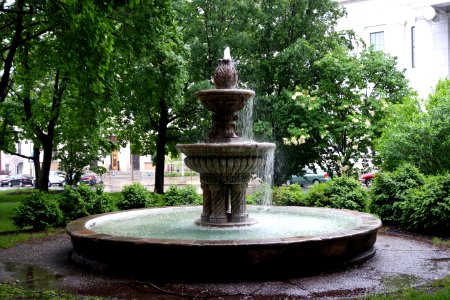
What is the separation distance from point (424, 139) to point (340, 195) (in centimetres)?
343

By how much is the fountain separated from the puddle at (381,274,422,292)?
90cm

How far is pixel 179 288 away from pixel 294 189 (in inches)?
387

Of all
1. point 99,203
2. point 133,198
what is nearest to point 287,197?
point 133,198

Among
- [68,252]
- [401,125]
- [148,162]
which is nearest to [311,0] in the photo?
[401,125]

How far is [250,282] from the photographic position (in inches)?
285

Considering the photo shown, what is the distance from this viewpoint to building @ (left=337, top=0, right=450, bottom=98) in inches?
1078

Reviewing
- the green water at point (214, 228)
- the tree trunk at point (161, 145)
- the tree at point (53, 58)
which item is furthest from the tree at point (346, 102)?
the tree at point (53, 58)

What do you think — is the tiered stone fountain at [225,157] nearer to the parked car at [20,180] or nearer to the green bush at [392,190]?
the green bush at [392,190]

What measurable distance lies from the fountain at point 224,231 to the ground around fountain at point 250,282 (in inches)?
9.9

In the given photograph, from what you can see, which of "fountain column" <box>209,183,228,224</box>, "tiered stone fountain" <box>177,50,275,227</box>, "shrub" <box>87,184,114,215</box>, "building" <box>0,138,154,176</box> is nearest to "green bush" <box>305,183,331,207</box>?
"tiered stone fountain" <box>177,50,275,227</box>

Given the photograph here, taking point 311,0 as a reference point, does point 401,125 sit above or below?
below

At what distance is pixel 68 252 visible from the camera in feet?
32.9

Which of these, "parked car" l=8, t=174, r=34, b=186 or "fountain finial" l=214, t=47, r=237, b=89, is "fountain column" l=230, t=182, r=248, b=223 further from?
"parked car" l=8, t=174, r=34, b=186

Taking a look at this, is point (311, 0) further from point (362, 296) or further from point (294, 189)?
point (362, 296)
